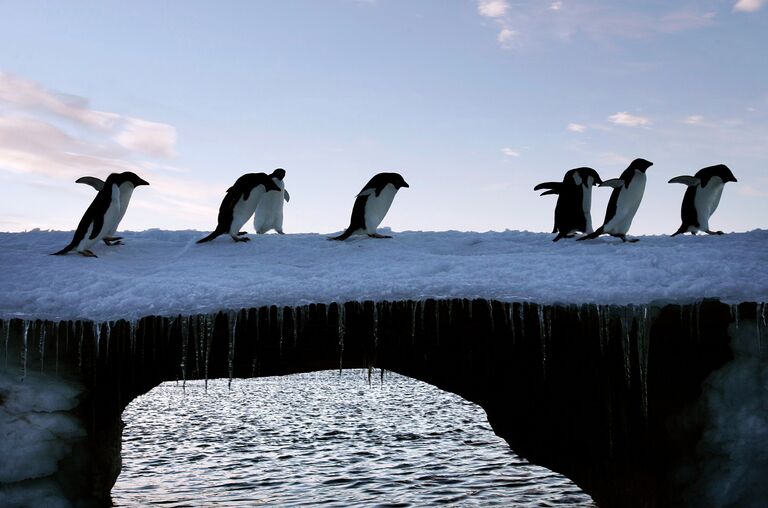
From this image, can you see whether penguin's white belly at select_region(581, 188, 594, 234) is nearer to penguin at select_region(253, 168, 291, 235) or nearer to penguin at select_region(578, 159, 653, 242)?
penguin at select_region(578, 159, 653, 242)

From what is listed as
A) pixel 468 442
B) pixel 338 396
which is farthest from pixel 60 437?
pixel 338 396

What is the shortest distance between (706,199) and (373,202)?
505cm

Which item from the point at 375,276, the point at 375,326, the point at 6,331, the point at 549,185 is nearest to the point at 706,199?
the point at 549,185

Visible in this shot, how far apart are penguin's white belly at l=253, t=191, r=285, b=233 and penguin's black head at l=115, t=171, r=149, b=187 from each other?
2228mm

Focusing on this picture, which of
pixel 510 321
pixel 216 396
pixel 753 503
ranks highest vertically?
pixel 510 321

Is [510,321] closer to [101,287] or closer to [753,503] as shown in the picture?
[753,503]

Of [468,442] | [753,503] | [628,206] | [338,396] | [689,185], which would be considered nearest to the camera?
[753,503]

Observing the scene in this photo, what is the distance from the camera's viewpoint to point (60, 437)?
789cm

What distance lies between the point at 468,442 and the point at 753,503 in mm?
10675

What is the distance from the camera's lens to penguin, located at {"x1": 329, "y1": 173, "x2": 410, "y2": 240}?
10.7 meters

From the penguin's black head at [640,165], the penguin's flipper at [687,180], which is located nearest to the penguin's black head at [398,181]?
the penguin's black head at [640,165]

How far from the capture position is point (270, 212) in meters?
12.2

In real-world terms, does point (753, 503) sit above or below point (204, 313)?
below

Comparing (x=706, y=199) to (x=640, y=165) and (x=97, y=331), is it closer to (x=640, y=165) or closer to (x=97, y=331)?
(x=640, y=165)
